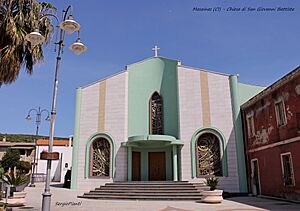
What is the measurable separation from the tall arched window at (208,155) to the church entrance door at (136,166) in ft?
14.1

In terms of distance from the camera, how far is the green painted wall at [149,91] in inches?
789

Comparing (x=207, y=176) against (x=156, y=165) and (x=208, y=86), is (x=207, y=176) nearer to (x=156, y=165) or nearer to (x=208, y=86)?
(x=156, y=165)

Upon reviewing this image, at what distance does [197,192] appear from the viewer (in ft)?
50.1

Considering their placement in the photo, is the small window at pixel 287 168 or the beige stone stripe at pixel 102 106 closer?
the small window at pixel 287 168

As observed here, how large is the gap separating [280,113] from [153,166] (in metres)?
9.49

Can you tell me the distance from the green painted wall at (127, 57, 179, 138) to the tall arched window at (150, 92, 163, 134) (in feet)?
0.96

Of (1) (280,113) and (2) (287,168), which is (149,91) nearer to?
(1) (280,113)

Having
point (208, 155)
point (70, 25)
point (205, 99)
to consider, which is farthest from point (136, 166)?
point (70, 25)

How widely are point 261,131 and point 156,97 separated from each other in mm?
7992

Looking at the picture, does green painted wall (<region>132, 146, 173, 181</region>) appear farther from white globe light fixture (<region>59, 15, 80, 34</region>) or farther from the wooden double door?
white globe light fixture (<region>59, 15, 80, 34</region>)

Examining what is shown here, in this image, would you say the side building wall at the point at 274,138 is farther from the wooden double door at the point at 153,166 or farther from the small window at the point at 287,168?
the wooden double door at the point at 153,166

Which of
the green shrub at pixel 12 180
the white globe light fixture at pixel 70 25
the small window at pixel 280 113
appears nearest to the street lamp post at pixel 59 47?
the white globe light fixture at pixel 70 25

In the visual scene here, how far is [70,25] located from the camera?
25.1ft

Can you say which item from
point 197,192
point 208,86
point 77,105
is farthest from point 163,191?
point 77,105
